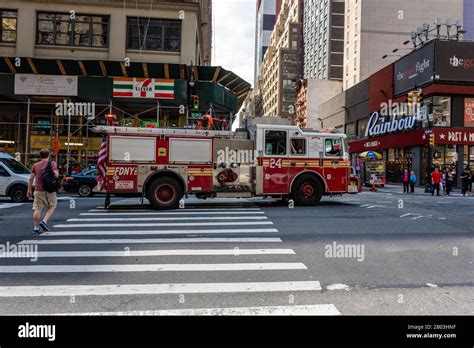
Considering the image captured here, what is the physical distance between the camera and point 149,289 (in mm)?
5062

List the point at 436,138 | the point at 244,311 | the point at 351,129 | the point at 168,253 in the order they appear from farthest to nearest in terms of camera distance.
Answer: the point at 351,129 → the point at 436,138 → the point at 168,253 → the point at 244,311

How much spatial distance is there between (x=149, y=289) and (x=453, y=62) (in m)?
34.7

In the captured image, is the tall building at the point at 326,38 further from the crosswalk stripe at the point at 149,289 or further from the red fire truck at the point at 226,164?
the crosswalk stripe at the point at 149,289

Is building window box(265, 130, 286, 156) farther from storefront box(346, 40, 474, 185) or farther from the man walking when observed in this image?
storefront box(346, 40, 474, 185)

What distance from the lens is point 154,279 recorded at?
550 cm

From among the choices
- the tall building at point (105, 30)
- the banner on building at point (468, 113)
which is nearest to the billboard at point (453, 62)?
the banner on building at point (468, 113)

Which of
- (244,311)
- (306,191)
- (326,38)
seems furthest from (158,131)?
(326,38)

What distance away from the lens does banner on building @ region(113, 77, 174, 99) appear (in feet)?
74.0

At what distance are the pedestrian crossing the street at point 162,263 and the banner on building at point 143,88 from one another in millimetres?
13723

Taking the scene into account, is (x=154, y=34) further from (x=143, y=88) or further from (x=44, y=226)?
(x=44, y=226)

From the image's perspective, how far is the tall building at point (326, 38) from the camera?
7262 centimetres

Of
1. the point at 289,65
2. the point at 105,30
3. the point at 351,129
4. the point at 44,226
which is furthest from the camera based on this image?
the point at 289,65

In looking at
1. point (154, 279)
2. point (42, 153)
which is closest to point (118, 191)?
point (42, 153)

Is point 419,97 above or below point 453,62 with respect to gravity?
below
